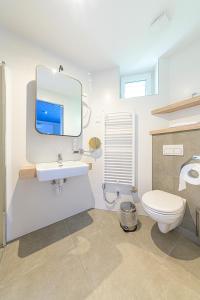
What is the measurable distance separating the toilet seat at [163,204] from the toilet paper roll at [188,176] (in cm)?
22

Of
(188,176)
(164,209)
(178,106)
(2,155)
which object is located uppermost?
(178,106)

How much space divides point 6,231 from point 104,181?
125 centimetres

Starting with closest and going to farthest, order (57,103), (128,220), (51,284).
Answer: (51,284) → (128,220) → (57,103)

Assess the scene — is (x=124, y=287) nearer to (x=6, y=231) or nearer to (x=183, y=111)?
(x=6, y=231)

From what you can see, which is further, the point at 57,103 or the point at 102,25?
the point at 57,103

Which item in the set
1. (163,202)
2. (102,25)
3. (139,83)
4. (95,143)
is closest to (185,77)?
(139,83)

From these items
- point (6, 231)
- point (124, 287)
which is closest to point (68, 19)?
point (6, 231)

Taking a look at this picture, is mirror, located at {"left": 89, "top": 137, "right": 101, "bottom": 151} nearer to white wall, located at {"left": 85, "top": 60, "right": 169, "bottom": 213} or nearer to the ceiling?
white wall, located at {"left": 85, "top": 60, "right": 169, "bottom": 213}

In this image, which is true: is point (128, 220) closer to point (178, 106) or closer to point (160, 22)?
point (178, 106)

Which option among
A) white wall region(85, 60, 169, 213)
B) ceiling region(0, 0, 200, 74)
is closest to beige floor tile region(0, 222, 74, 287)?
white wall region(85, 60, 169, 213)

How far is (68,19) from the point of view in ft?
4.29

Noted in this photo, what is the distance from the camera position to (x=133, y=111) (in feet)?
6.29

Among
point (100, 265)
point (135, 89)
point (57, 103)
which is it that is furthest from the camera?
point (135, 89)

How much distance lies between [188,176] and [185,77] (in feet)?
4.03
